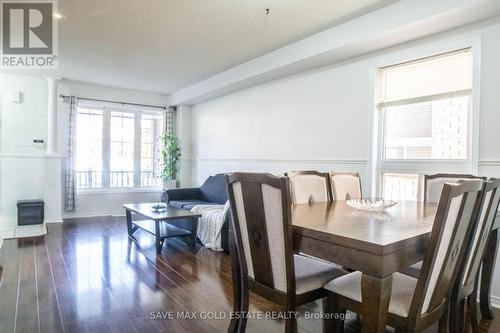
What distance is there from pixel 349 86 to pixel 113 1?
2545 mm

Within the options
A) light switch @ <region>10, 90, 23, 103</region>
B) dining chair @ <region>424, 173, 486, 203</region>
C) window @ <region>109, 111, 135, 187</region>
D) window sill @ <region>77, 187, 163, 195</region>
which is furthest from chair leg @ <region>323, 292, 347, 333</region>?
light switch @ <region>10, 90, 23, 103</region>

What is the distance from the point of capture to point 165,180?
6.56 metres

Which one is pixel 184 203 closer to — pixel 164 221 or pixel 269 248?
pixel 164 221

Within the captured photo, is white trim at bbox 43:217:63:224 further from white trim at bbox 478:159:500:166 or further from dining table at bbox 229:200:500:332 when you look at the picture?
white trim at bbox 478:159:500:166

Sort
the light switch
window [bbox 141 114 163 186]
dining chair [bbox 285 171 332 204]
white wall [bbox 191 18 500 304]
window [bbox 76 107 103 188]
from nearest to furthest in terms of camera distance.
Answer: dining chair [bbox 285 171 332 204] < white wall [bbox 191 18 500 304] < the light switch < window [bbox 76 107 103 188] < window [bbox 141 114 163 186]

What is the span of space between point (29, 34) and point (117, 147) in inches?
118

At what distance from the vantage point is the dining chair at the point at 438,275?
125 cm

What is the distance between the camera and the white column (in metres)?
5.35

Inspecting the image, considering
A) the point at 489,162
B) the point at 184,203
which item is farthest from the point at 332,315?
the point at 184,203

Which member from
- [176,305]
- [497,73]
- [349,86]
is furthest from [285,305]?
[349,86]

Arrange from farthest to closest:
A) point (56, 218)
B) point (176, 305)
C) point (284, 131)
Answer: point (56, 218), point (284, 131), point (176, 305)

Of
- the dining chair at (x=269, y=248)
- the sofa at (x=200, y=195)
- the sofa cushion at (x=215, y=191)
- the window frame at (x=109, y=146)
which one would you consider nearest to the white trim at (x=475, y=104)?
the dining chair at (x=269, y=248)

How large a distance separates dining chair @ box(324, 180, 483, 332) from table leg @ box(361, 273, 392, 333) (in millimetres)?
148

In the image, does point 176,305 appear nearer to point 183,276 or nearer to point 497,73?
point 183,276
